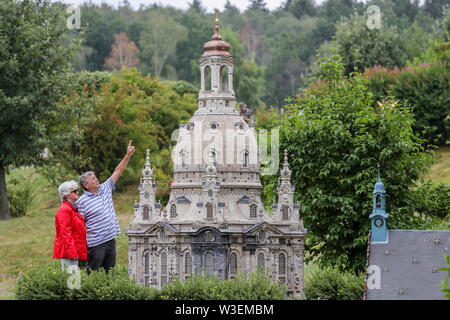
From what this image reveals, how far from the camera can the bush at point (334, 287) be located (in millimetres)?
29562

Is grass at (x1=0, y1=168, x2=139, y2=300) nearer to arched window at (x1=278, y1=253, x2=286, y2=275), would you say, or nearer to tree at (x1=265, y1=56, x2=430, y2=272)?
tree at (x1=265, y1=56, x2=430, y2=272)

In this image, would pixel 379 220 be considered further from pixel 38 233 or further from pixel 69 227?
pixel 38 233

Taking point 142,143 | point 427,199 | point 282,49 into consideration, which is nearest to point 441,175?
point 427,199

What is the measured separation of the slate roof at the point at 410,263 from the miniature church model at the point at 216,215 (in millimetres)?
3331

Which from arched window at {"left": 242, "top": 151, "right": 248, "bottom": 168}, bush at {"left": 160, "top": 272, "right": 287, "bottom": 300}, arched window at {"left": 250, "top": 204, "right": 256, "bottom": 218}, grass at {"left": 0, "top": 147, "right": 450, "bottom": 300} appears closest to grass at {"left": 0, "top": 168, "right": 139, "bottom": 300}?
grass at {"left": 0, "top": 147, "right": 450, "bottom": 300}

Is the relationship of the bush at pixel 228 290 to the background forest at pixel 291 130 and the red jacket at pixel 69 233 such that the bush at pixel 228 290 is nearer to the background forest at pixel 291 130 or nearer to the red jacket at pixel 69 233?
the red jacket at pixel 69 233

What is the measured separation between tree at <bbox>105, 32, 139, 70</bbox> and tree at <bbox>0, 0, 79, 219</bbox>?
72117mm

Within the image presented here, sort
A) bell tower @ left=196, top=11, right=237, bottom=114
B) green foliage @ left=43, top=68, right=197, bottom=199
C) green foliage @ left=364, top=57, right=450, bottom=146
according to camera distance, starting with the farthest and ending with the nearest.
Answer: green foliage @ left=364, top=57, right=450, bottom=146 < green foliage @ left=43, top=68, right=197, bottom=199 < bell tower @ left=196, top=11, right=237, bottom=114

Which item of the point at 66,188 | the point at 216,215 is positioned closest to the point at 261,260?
the point at 216,215

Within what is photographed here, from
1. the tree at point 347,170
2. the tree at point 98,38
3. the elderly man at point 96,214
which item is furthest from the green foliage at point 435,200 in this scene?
the tree at point 98,38

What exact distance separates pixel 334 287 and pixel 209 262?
530 centimetres

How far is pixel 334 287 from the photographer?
30156 mm

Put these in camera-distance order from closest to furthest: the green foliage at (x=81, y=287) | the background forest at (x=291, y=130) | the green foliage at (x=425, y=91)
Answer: the green foliage at (x=81, y=287) < the background forest at (x=291, y=130) < the green foliage at (x=425, y=91)

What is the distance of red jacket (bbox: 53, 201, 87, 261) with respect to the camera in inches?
850
